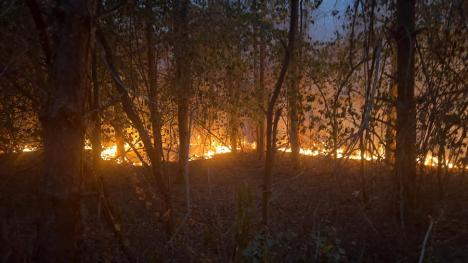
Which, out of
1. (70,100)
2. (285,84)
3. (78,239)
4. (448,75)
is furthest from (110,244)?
(285,84)

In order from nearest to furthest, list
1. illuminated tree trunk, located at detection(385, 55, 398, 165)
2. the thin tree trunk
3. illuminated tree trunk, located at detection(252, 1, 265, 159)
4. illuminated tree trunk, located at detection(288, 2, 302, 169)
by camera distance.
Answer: the thin tree trunk → illuminated tree trunk, located at detection(385, 55, 398, 165) → illuminated tree trunk, located at detection(288, 2, 302, 169) → illuminated tree trunk, located at detection(252, 1, 265, 159)

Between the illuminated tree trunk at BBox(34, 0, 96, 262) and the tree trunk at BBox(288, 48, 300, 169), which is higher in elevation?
the tree trunk at BBox(288, 48, 300, 169)

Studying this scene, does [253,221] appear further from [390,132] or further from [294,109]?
[294,109]

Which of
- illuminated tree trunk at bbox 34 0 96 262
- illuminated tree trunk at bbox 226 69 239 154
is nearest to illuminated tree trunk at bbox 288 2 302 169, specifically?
illuminated tree trunk at bbox 226 69 239 154

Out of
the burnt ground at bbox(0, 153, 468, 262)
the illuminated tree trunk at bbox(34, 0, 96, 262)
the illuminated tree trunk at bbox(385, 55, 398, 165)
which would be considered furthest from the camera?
the illuminated tree trunk at bbox(385, 55, 398, 165)

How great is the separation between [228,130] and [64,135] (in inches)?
404

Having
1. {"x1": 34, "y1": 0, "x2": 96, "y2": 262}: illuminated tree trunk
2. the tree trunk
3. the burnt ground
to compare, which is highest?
the tree trunk

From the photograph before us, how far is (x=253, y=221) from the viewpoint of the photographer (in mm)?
4145

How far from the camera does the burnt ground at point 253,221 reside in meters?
3.20

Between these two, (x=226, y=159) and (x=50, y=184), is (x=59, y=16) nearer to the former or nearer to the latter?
(x=50, y=184)

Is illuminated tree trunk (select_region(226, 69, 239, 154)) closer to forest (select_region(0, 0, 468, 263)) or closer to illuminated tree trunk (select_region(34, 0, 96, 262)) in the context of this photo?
forest (select_region(0, 0, 468, 263))

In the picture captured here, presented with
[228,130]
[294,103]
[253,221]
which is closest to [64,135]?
[253,221]

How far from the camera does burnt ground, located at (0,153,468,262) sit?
126 inches

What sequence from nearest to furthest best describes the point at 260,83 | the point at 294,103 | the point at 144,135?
the point at 144,135 < the point at 294,103 < the point at 260,83
